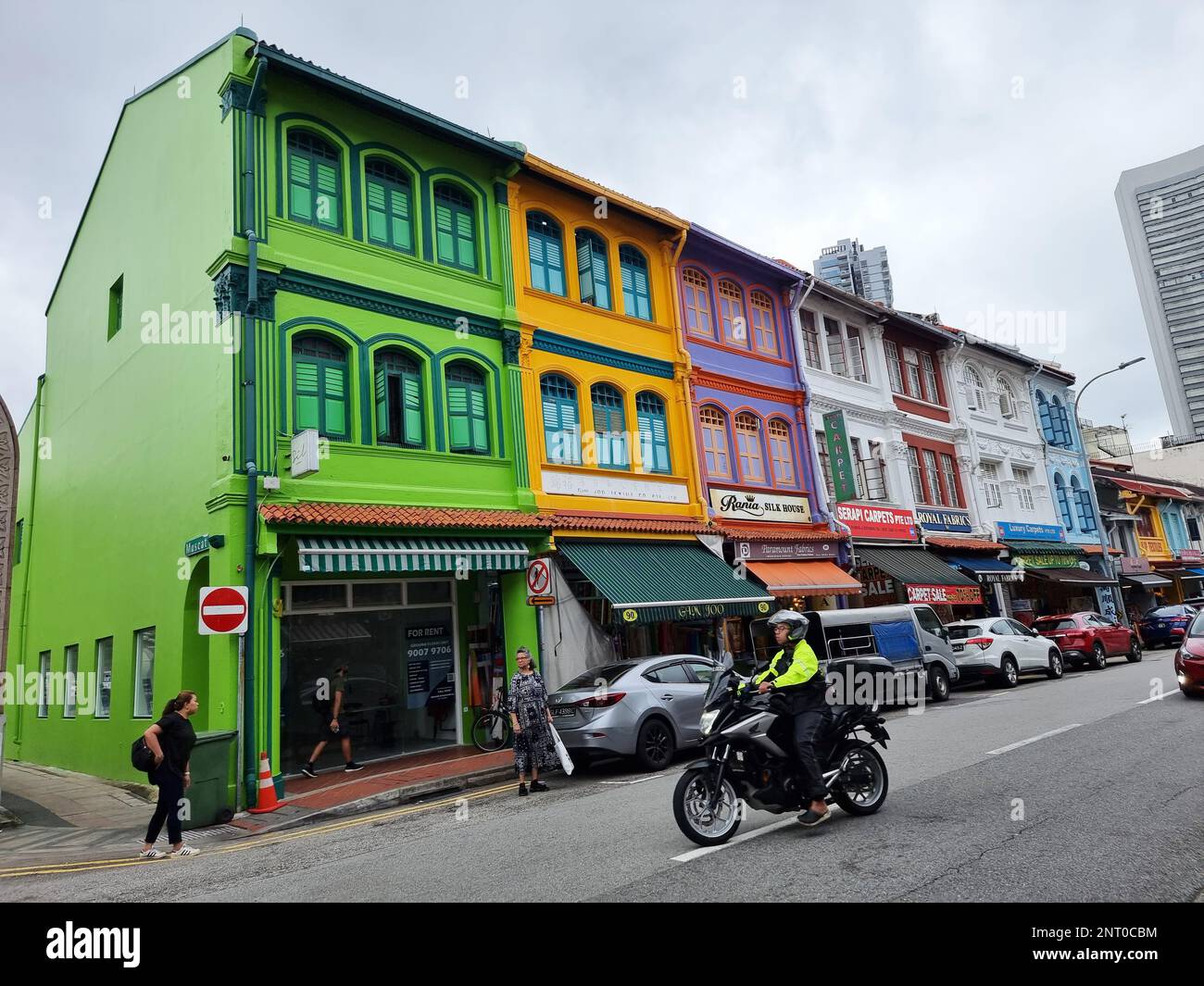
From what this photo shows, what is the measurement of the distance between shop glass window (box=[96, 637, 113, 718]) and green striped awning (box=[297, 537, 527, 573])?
267 inches

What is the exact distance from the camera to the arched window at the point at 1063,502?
3359 centimetres

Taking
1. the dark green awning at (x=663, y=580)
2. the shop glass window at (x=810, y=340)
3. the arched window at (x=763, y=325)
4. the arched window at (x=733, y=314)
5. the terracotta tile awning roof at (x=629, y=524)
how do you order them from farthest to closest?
the shop glass window at (x=810, y=340)
the arched window at (x=763, y=325)
the arched window at (x=733, y=314)
the terracotta tile awning roof at (x=629, y=524)
the dark green awning at (x=663, y=580)

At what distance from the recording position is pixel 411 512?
1364 cm

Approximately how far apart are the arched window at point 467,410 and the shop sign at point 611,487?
1.47 m

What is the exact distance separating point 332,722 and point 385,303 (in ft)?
23.0

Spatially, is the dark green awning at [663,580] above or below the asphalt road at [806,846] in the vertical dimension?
above

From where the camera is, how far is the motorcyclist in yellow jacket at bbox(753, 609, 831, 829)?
6.59 m

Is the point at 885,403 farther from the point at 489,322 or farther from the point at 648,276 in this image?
the point at 489,322

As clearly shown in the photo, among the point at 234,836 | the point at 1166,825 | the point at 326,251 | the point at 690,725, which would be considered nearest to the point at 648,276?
the point at 326,251

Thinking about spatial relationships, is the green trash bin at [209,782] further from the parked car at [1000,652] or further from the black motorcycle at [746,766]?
the parked car at [1000,652]

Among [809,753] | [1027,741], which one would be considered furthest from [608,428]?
[809,753]

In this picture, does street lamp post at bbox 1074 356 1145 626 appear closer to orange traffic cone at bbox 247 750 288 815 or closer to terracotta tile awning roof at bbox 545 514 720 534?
terracotta tile awning roof at bbox 545 514 720 534

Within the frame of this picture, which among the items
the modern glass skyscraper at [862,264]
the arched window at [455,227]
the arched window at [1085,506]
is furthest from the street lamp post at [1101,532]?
the modern glass skyscraper at [862,264]

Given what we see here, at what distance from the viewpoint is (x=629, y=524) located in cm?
1694
